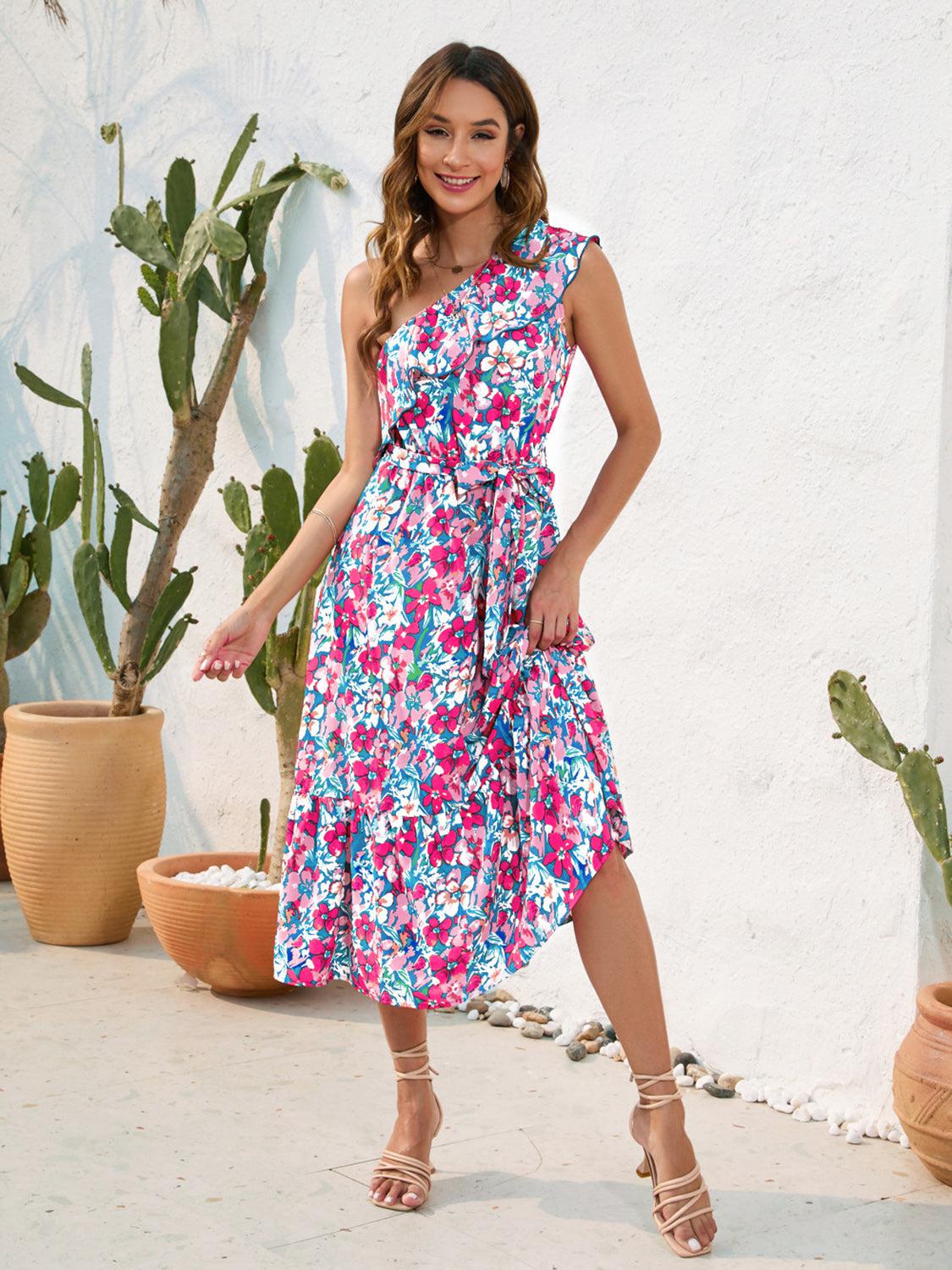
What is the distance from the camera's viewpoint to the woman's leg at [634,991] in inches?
87.8

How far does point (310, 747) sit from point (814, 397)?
1130 mm

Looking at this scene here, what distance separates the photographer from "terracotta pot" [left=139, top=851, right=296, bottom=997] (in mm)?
3422

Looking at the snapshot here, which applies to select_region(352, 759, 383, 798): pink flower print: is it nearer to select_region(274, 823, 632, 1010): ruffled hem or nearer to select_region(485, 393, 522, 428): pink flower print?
select_region(274, 823, 632, 1010): ruffled hem

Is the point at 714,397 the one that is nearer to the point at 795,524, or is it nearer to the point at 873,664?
the point at 795,524

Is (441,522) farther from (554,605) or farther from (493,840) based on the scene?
(493,840)

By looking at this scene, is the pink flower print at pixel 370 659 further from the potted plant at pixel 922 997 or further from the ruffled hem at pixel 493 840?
the potted plant at pixel 922 997

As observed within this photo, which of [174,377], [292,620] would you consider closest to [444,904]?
[292,620]

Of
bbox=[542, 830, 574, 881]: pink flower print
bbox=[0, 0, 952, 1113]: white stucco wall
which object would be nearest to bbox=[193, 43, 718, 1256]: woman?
bbox=[542, 830, 574, 881]: pink flower print

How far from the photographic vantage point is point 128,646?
13.3ft

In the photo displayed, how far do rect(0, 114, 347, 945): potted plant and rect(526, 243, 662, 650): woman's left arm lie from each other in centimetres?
167

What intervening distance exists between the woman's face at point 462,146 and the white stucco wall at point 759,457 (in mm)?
791

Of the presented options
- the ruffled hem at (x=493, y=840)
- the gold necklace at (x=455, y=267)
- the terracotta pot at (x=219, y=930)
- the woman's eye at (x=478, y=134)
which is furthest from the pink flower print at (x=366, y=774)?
the terracotta pot at (x=219, y=930)

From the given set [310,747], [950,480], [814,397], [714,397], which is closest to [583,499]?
[714,397]

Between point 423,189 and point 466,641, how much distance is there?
27.3 inches
